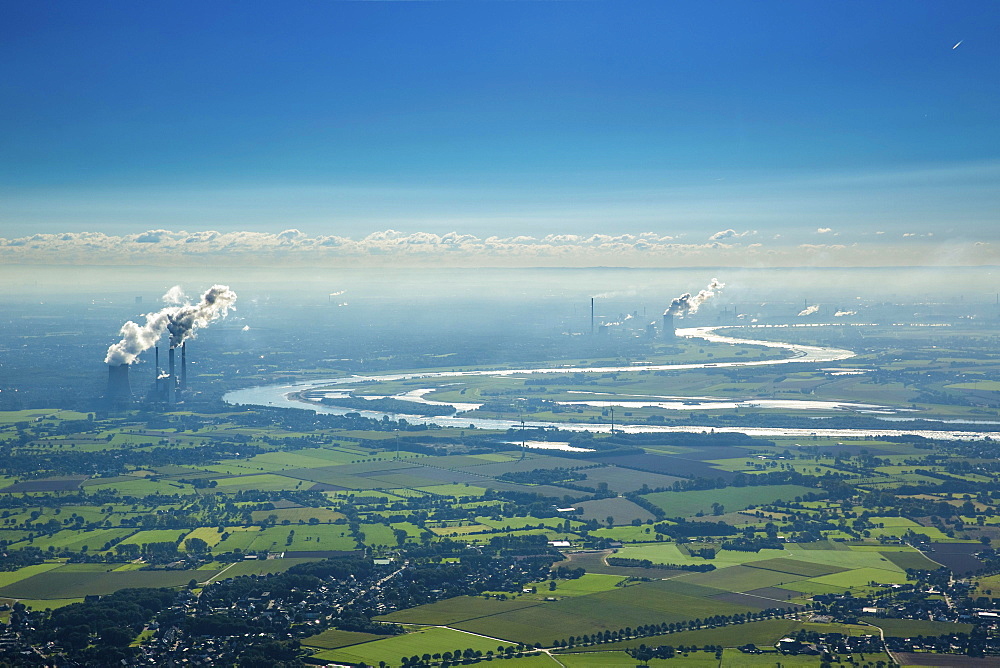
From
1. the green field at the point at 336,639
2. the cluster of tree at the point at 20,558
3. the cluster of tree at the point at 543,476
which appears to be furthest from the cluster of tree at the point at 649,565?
the cluster of tree at the point at 20,558

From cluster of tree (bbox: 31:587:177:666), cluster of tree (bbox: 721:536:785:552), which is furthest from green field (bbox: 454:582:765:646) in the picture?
cluster of tree (bbox: 31:587:177:666)

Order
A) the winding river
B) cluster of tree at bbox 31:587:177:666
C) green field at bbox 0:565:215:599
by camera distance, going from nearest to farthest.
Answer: cluster of tree at bbox 31:587:177:666 < green field at bbox 0:565:215:599 < the winding river

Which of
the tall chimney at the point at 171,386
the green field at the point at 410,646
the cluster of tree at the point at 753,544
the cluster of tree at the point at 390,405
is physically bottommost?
the green field at the point at 410,646

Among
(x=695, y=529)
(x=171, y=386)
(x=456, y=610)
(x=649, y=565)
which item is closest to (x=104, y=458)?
(x=171, y=386)

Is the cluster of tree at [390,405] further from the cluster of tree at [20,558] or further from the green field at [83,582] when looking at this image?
the green field at [83,582]

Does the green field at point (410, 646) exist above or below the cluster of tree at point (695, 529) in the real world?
below

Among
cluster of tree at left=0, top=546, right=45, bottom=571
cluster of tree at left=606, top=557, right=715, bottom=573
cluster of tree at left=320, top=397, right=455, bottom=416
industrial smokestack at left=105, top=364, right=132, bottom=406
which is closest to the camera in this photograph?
cluster of tree at left=606, top=557, right=715, bottom=573

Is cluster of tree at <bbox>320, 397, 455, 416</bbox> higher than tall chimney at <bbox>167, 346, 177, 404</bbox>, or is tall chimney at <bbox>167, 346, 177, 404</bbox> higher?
tall chimney at <bbox>167, 346, 177, 404</bbox>

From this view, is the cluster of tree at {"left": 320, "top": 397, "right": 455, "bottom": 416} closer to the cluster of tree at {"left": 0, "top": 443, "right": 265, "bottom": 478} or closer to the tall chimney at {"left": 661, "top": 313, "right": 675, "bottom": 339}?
the cluster of tree at {"left": 0, "top": 443, "right": 265, "bottom": 478}

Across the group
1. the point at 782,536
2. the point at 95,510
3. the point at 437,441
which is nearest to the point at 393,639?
the point at 782,536

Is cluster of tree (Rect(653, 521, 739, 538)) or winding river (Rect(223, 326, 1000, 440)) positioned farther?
winding river (Rect(223, 326, 1000, 440))
